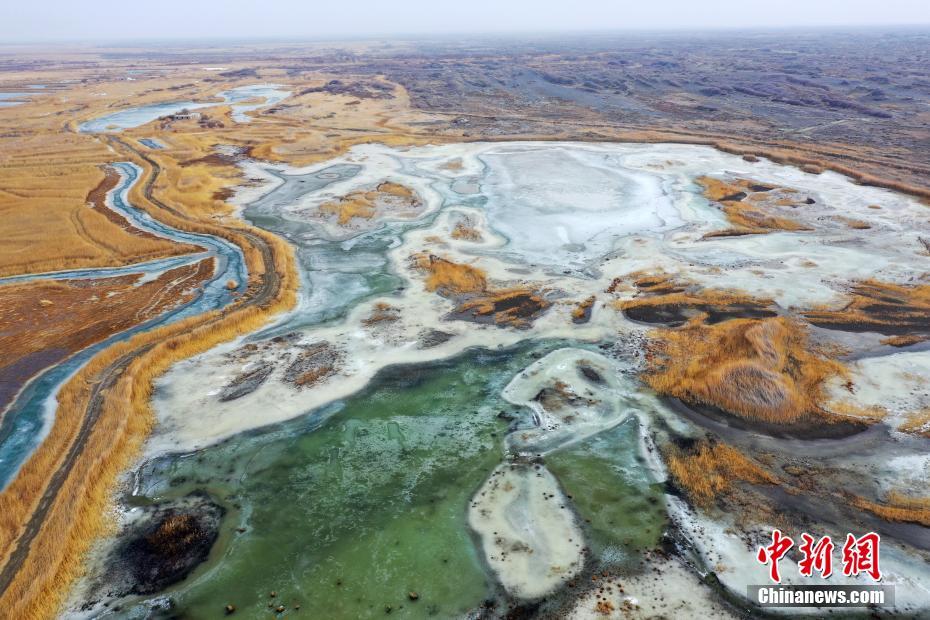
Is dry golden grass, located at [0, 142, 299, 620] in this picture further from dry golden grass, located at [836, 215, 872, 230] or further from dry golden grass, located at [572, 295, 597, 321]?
Answer: dry golden grass, located at [836, 215, 872, 230]

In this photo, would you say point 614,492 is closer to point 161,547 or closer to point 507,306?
point 507,306

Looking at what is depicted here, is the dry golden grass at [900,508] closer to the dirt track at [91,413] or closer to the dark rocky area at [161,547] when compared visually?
the dark rocky area at [161,547]

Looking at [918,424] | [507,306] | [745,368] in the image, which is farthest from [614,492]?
[507,306]

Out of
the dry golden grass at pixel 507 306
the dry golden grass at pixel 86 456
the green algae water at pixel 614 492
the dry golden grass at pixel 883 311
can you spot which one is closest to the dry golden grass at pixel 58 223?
the dry golden grass at pixel 86 456

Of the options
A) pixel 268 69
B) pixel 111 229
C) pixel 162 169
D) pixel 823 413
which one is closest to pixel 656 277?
pixel 823 413

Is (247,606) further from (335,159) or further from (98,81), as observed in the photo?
(98,81)

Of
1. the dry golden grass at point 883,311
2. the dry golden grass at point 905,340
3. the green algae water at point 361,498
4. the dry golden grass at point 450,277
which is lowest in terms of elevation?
the green algae water at point 361,498
